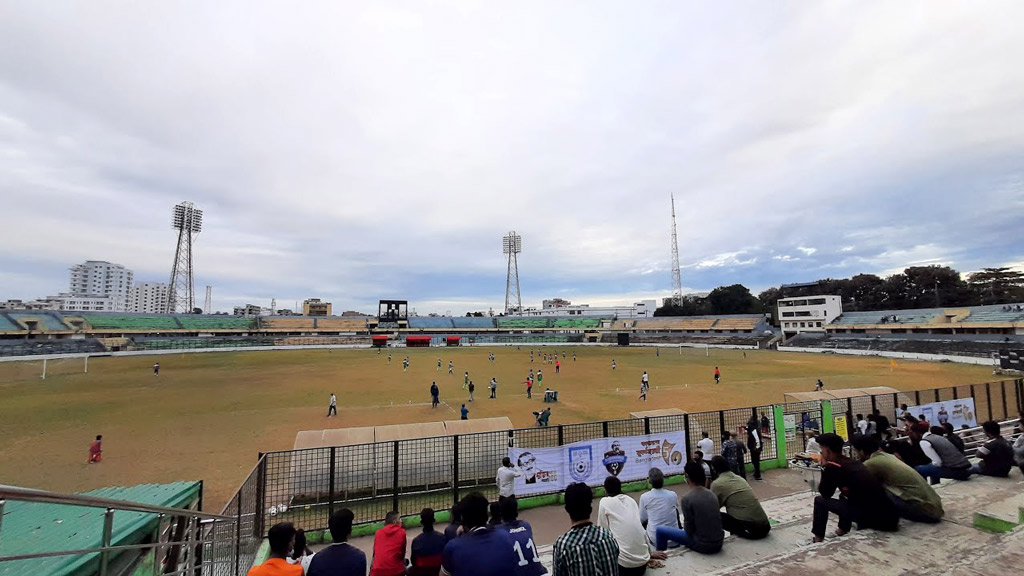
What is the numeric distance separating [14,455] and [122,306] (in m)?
233

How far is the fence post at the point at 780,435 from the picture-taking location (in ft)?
35.8

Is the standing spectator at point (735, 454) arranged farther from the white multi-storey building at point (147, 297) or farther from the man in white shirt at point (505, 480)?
the white multi-storey building at point (147, 297)

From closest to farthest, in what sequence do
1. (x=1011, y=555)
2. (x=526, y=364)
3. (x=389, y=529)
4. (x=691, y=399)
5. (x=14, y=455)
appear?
(x=1011, y=555) < (x=389, y=529) < (x=14, y=455) < (x=691, y=399) < (x=526, y=364)

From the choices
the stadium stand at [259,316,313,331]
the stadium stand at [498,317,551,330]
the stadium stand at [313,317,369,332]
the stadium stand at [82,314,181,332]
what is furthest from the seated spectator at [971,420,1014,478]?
the stadium stand at [498,317,551,330]

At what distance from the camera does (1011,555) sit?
354cm

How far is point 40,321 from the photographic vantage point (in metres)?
62.4

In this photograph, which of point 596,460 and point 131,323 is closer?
point 596,460

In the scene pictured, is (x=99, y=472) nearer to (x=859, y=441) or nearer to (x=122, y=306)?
(x=859, y=441)

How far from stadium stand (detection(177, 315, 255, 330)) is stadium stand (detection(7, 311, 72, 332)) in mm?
16579

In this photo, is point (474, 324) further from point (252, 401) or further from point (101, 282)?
point (101, 282)

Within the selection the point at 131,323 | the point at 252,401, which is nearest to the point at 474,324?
the point at 131,323

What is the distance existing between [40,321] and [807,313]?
5010 inches

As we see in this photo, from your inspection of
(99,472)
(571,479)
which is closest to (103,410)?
(99,472)

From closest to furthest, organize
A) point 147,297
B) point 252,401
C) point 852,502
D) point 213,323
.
Result: 1. point 852,502
2. point 252,401
3. point 213,323
4. point 147,297
